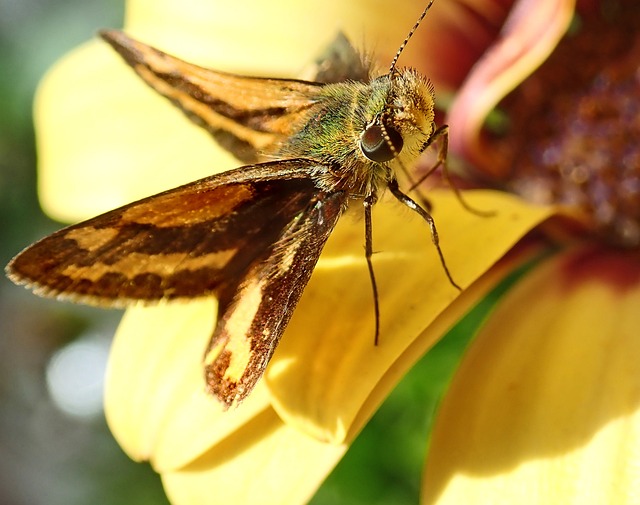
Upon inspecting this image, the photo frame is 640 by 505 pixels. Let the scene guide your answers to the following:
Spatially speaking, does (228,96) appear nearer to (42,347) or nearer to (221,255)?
(221,255)

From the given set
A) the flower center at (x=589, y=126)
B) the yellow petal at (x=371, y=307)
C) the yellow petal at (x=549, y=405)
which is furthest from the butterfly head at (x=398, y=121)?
the flower center at (x=589, y=126)

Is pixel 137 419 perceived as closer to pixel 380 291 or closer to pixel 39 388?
pixel 380 291

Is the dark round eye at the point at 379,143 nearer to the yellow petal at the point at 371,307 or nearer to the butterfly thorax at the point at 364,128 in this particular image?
the butterfly thorax at the point at 364,128

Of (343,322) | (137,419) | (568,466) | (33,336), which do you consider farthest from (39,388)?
(568,466)

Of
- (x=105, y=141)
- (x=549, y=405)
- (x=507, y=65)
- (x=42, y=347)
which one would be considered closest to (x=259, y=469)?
(x=549, y=405)

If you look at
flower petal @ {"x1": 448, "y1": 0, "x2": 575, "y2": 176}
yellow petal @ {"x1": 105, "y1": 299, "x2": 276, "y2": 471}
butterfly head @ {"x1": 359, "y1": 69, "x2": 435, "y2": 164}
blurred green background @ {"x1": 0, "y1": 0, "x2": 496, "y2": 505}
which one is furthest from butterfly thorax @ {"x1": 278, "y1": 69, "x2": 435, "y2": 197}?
blurred green background @ {"x1": 0, "y1": 0, "x2": 496, "y2": 505}

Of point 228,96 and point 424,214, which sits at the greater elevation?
point 228,96
